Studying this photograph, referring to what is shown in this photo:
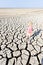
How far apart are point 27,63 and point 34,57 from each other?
1.22 feet

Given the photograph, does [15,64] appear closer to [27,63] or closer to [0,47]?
[27,63]

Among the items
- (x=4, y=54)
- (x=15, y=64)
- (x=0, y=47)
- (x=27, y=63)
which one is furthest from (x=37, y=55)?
(x=0, y=47)

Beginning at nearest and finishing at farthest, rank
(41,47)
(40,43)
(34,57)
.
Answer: (34,57) → (41,47) → (40,43)

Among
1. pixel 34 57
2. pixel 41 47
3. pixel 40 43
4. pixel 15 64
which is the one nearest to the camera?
pixel 15 64

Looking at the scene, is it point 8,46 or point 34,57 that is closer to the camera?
point 34,57

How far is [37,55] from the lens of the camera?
3.54m

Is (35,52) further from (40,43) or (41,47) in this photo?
(40,43)

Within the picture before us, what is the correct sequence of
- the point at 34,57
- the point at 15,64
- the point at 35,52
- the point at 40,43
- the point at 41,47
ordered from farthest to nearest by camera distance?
the point at 40,43
the point at 41,47
the point at 35,52
the point at 34,57
the point at 15,64

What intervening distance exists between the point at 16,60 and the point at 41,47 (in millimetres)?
1250

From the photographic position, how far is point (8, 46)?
13.8ft

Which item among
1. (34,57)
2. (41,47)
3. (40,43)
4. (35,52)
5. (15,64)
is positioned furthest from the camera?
(40,43)

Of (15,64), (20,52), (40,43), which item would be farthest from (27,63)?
(40,43)

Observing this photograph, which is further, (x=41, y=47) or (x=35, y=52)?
(x=41, y=47)

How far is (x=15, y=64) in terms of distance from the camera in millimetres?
3098
